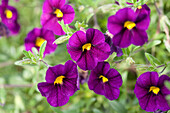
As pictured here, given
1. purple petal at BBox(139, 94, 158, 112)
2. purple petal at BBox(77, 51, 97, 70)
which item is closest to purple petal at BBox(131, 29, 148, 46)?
purple petal at BBox(77, 51, 97, 70)

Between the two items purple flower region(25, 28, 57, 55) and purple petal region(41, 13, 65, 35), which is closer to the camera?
purple petal region(41, 13, 65, 35)

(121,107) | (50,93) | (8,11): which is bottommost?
(121,107)

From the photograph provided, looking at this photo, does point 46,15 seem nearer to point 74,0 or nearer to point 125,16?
point 74,0

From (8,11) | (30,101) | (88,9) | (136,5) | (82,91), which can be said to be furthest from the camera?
(30,101)

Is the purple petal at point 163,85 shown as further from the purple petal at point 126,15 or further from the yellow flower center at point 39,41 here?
the yellow flower center at point 39,41

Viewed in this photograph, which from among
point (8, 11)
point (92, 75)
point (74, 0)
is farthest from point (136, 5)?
point (8, 11)

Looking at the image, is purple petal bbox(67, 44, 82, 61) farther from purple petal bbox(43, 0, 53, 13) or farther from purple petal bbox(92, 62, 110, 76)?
purple petal bbox(43, 0, 53, 13)
